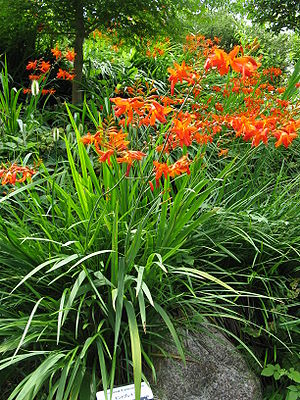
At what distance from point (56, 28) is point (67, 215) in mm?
1865

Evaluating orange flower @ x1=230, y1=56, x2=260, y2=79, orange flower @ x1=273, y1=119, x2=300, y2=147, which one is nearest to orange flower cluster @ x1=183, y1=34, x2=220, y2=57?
orange flower @ x1=273, y1=119, x2=300, y2=147

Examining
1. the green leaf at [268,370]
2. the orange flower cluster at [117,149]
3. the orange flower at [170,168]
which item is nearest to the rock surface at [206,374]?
the green leaf at [268,370]

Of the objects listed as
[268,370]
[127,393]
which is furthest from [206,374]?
[127,393]

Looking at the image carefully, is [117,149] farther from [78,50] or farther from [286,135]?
[78,50]

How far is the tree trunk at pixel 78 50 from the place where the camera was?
301 centimetres

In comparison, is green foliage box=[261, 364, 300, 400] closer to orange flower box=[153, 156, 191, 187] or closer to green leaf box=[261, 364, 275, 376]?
green leaf box=[261, 364, 275, 376]

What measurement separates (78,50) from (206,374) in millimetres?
2433

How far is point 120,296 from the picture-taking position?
1521 millimetres

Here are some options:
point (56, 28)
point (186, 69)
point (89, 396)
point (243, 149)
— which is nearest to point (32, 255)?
Result: point (89, 396)

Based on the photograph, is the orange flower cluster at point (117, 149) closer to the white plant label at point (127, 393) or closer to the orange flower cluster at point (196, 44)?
the white plant label at point (127, 393)

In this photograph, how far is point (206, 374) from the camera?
181 centimetres

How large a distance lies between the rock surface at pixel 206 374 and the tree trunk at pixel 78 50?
2.17m

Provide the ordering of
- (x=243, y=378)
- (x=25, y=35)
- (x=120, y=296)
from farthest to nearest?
(x=25, y=35) → (x=243, y=378) → (x=120, y=296)

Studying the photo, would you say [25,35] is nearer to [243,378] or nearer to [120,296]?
[120,296]
